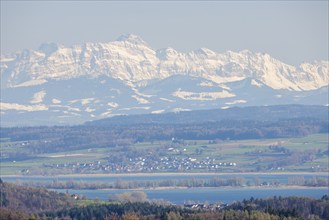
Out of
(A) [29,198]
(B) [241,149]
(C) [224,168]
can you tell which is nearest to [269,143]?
(B) [241,149]

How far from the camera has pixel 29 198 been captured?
93.9m

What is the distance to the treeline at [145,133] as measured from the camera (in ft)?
585

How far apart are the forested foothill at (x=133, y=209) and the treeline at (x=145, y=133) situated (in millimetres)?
76359

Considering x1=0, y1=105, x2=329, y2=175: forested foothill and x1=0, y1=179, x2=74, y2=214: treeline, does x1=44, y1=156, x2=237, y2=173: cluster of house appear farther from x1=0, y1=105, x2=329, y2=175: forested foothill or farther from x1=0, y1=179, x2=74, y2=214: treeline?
x1=0, y1=179, x2=74, y2=214: treeline

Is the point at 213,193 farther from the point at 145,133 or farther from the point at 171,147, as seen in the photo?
the point at 145,133

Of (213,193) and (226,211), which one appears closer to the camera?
(226,211)

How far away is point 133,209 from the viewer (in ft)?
261

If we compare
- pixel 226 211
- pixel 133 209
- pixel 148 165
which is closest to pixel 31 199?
pixel 133 209

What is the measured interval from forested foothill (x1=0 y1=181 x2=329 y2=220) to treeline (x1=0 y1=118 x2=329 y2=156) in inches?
3006

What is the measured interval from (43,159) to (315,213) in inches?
3440

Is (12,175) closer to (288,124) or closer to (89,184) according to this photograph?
(89,184)

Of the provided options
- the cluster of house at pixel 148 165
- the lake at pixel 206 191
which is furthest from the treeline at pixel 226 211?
the cluster of house at pixel 148 165

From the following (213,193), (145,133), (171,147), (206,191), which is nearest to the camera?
(213,193)

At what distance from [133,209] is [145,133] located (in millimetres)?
105216
